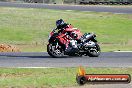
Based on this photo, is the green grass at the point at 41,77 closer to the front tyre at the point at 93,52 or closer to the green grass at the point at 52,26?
the front tyre at the point at 93,52

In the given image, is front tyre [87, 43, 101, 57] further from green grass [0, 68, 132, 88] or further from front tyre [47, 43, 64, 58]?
green grass [0, 68, 132, 88]

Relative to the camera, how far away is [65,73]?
52.8 feet

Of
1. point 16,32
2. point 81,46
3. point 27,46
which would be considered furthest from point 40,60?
point 16,32

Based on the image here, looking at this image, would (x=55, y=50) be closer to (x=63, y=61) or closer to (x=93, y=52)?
(x=63, y=61)

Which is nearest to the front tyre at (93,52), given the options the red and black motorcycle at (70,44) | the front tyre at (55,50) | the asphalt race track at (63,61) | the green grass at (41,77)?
the red and black motorcycle at (70,44)

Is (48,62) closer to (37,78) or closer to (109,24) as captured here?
(37,78)

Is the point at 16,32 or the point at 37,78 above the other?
the point at 37,78

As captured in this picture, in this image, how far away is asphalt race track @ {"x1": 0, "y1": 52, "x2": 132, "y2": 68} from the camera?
722 inches

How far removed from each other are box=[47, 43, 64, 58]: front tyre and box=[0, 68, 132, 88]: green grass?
3.98 meters

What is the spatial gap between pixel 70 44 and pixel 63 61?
69.3 inches

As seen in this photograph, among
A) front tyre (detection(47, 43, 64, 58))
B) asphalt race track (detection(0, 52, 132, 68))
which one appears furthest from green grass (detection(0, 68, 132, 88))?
front tyre (detection(47, 43, 64, 58))

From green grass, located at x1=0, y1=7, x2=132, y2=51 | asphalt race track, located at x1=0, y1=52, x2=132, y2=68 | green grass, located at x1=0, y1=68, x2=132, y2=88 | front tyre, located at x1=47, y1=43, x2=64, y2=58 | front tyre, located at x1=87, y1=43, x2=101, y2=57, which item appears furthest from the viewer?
green grass, located at x1=0, y1=7, x2=132, y2=51

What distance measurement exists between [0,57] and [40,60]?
6.41 feet

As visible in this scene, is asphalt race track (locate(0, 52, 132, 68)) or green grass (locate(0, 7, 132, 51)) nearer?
asphalt race track (locate(0, 52, 132, 68))
